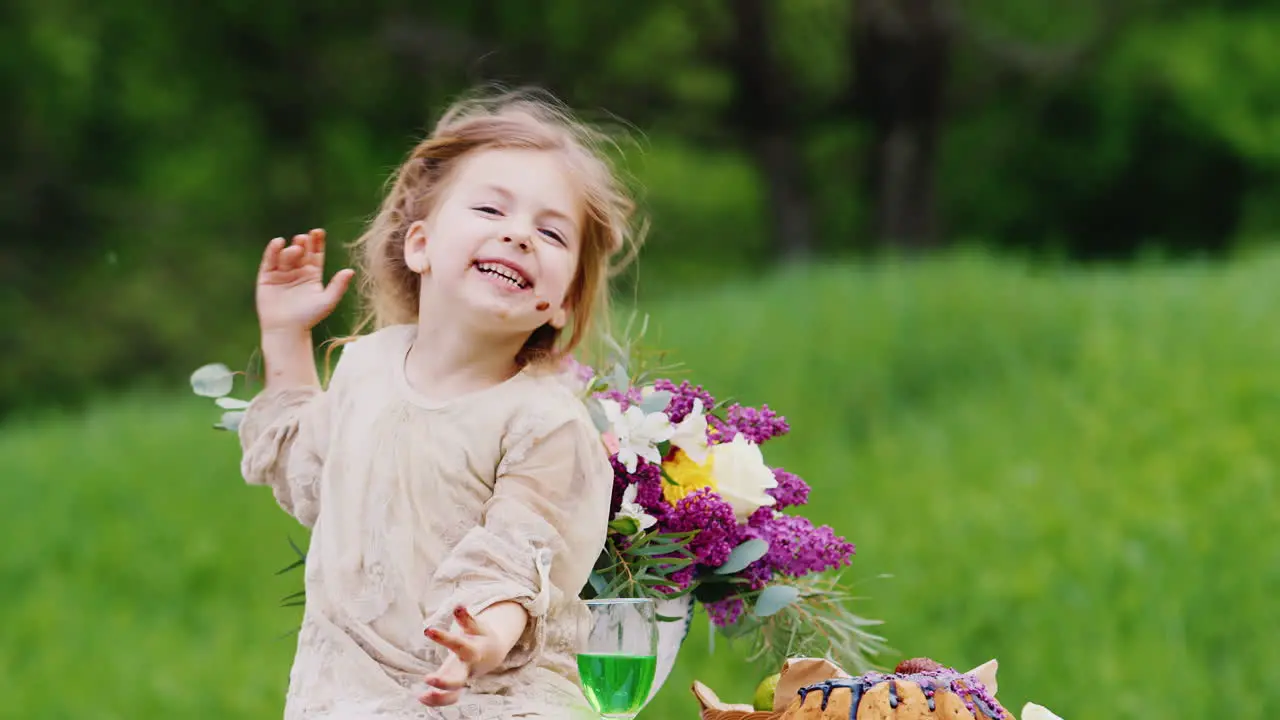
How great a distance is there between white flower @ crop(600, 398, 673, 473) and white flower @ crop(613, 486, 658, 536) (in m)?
0.06

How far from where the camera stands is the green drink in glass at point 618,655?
6.60ft

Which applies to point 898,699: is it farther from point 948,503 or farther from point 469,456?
point 948,503

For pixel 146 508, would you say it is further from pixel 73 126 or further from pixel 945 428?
pixel 73 126

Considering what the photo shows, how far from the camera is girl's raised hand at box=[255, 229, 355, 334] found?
2.43m

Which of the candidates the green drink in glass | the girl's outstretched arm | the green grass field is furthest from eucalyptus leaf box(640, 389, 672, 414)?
the green grass field

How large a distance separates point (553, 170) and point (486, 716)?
2.60 ft

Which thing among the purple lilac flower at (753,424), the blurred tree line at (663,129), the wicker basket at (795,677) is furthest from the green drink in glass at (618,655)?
the blurred tree line at (663,129)

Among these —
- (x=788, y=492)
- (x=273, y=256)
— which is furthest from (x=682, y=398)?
(x=273, y=256)

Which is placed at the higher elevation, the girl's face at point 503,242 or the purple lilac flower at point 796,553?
the girl's face at point 503,242

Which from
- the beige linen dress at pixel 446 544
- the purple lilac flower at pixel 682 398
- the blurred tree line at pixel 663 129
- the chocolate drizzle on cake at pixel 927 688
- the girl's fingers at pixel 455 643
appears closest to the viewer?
the girl's fingers at pixel 455 643

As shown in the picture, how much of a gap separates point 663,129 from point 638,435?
32.3 ft

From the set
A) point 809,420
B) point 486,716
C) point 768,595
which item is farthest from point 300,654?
point 809,420

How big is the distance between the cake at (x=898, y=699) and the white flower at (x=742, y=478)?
44 centimetres

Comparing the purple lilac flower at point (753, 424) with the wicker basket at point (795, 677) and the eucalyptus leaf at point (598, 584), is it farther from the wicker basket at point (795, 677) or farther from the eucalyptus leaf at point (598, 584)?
the wicker basket at point (795, 677)
